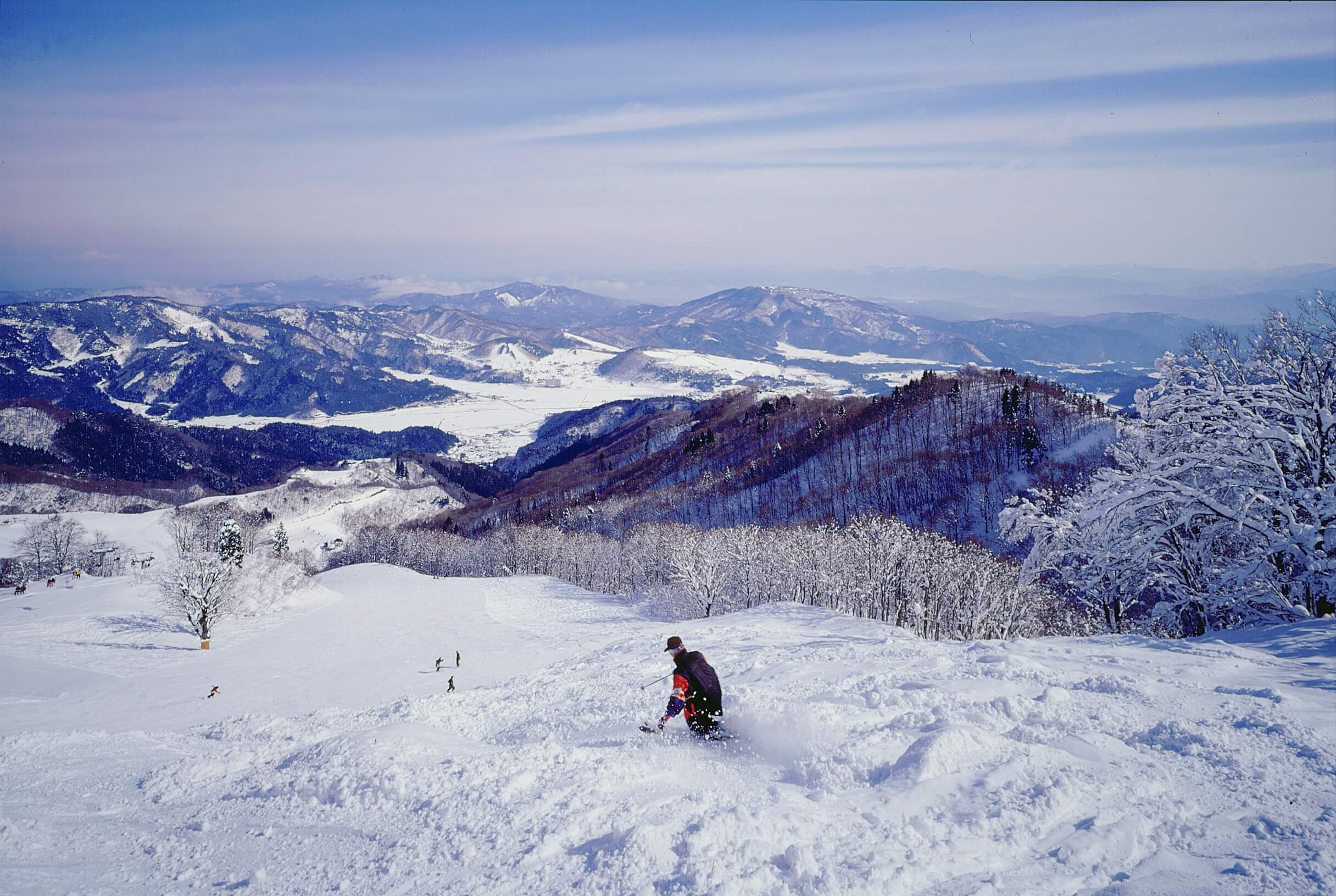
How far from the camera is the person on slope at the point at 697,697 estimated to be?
12.6 m

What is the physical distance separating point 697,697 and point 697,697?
0.01m

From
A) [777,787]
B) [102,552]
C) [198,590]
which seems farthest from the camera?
[102,552]

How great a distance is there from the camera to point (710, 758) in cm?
1166

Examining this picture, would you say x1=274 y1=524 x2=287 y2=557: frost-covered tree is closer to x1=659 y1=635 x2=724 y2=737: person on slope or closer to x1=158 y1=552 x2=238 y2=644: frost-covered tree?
x1=158 y1=552 x2=238 y2=644: frost-covered tree

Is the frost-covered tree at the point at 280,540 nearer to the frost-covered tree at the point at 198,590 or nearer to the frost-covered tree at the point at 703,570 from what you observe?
the frost-covered tree at the point at 198,590

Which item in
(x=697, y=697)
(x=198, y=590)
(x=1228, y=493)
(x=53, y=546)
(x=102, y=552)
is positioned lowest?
(x=102, y=552)

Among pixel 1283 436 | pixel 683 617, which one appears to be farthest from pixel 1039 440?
pixel 1283 436

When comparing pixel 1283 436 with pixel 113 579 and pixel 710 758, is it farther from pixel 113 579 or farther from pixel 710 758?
pixel 113 579

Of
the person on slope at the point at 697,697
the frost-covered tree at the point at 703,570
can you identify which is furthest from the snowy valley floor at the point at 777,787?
the frost-covered tree at the point at 703,570

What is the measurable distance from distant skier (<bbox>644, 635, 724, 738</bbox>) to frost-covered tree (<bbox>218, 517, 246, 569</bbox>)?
242 feet

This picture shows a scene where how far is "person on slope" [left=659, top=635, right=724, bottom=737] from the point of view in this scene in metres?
12.6

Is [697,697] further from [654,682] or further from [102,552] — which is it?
[102,552]

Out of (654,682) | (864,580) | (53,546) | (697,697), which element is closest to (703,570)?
(864,580)

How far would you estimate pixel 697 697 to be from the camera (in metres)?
12.6
